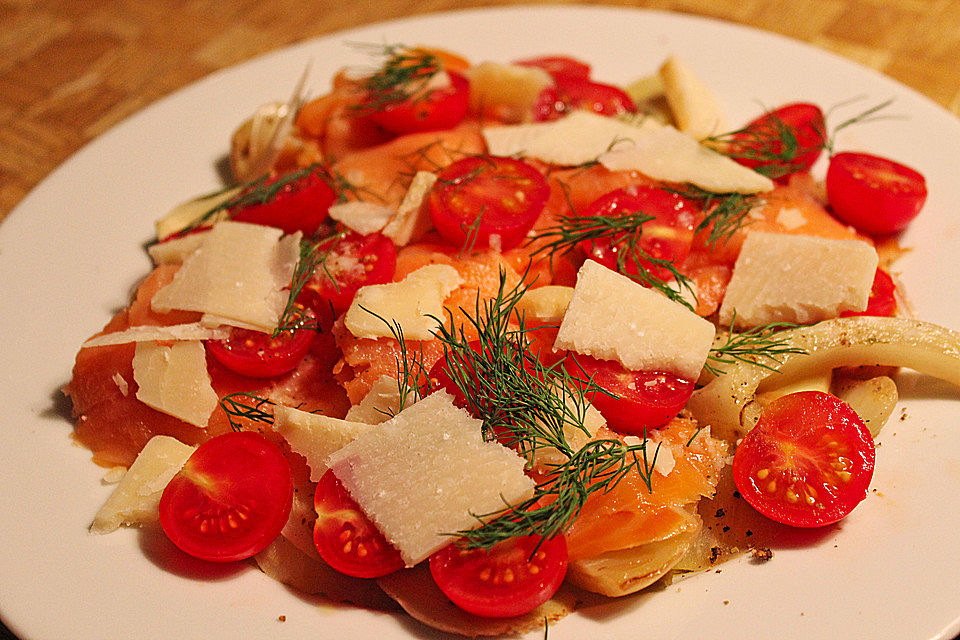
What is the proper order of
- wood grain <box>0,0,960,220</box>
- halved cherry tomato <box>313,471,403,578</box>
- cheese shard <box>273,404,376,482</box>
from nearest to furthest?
halved cherry tomato <box>313,471,403,578</box> → cheese shard <box>273,404,376,482</box> → wood grain <box>0,0,960,220</box>

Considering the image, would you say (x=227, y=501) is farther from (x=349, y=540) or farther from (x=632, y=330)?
(x=632, y=330)

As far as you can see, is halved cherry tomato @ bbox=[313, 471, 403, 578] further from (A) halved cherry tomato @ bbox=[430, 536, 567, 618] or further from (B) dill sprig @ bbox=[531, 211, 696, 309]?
(B) dill sprig @ bbox=[531, 211, 696, 309]

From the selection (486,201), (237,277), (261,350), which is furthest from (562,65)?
(261,350)

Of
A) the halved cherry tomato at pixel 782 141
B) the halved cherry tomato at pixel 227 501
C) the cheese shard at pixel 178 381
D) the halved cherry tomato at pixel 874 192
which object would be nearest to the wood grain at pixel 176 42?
the halved cherry tomato at pixel 782 141

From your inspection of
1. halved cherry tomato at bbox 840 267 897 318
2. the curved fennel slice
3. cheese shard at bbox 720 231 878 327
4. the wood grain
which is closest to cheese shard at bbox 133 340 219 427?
the curved fennel slice

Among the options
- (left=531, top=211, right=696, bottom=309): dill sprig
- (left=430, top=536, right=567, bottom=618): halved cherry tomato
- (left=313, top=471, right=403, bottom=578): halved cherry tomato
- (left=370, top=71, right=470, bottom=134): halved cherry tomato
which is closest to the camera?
(left=430, top=536, right=567, bottom=618): halved cherry tomato

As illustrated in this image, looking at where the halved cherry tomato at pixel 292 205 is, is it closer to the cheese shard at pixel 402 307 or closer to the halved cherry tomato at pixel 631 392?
the cheese shard at pixel 402 307
